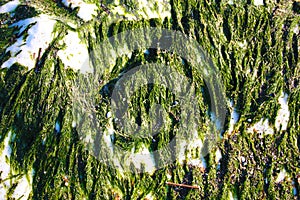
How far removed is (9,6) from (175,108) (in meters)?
2.34

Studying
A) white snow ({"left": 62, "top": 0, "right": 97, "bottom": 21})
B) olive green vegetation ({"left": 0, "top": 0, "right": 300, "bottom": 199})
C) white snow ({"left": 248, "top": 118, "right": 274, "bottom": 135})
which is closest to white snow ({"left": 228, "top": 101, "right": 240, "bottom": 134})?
olive green vegetation ({"left": 0, "top": 0, "right": 300, "bottom": 199})

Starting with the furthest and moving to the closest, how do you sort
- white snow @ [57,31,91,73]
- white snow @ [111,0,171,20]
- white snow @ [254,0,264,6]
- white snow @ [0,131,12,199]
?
white snow @ [254,0,264,6] < white snow @ [111,0,171,20] < white snow @ [57,31,91,73] < white snow @ [0,131,12,199]

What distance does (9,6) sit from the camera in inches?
173

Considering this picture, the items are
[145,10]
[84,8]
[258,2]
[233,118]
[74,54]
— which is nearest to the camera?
[74,54]

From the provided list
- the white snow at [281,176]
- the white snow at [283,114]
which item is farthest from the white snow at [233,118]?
the white snow at [281,176]

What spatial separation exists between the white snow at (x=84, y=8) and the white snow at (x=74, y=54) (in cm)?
27

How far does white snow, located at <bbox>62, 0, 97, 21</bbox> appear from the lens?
14.2 feet

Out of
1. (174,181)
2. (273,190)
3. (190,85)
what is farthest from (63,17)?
(273,190)

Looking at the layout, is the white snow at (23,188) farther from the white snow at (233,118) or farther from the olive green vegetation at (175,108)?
the white snow at (233,118)

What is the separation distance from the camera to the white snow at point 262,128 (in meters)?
4.15

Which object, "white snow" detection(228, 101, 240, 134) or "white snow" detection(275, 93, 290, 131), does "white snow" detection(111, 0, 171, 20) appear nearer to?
"white snow" detection(228, 101, 240, 134)

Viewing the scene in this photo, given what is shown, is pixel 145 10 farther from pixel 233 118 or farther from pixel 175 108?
pixel 233 118

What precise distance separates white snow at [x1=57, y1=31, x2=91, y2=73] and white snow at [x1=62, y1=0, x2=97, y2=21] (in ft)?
0.89

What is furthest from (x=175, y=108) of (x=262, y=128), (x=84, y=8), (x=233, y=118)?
(x=84, y=8)
